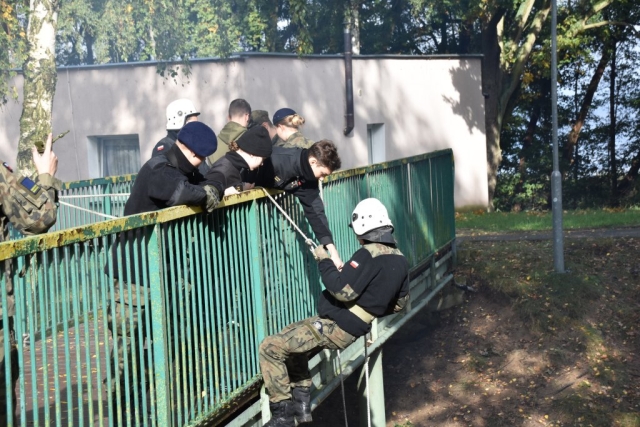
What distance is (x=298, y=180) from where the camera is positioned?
20.7 feet

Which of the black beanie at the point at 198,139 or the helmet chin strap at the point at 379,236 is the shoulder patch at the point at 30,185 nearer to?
the black beanie at the point at 198,139

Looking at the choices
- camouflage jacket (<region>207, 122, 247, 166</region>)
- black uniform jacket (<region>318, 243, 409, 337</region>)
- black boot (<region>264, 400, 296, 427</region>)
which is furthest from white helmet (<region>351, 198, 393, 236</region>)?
camouflage jacket (<region>207, 122, 247, 166</region>)

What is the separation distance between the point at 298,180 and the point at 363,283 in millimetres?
992

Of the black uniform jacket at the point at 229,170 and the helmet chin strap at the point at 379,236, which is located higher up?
the black uniform jacket at the point at 229,170

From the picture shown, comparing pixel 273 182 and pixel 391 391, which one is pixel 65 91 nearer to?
pixel 391 391

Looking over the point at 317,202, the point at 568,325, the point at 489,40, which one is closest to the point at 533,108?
the point at 489,40

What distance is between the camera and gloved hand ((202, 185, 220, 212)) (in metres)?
4.83

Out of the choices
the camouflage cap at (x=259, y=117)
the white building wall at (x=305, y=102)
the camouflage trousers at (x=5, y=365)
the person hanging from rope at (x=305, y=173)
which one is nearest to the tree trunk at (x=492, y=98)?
the white building wall at (x=305, y=102)

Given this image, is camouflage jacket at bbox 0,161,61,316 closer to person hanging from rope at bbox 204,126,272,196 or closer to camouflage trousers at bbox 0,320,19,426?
camouflage trousers at bbox 0,320,19,426

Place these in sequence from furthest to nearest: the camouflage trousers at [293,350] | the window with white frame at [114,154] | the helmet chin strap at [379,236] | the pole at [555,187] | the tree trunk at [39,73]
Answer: the window with white frame at [114,154], the tree trunk at [39,73], the pole at [555,187], the helmet chin strap at [379,236], the camouflage trousers at [293,350]

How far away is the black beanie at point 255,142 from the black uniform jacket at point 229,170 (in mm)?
83

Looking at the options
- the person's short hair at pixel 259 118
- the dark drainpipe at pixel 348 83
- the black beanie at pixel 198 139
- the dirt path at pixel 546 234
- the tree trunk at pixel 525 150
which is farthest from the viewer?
the tree trunk at pixel 525 150

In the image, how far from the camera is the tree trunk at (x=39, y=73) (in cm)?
1302

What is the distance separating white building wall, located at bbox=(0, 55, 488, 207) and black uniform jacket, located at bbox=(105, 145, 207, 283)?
12.4 meters
